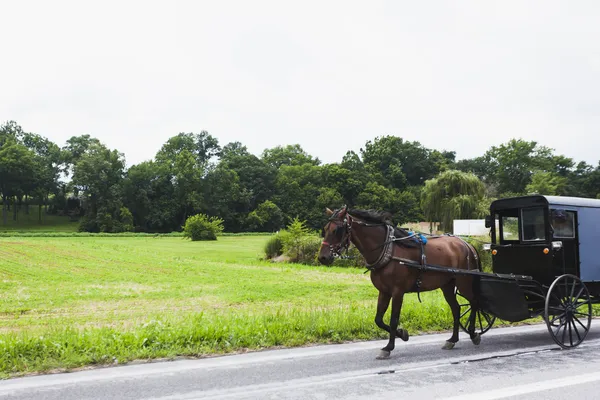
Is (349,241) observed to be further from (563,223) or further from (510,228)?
(563,223)

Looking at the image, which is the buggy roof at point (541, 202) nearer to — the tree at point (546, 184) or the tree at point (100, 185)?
the tree at point (546, 184)

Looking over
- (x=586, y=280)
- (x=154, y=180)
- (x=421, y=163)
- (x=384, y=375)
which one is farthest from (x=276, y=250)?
(x=421, y=163)

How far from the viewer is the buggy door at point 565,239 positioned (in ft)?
30.0

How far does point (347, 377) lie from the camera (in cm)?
630

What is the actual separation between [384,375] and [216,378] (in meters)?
2.03

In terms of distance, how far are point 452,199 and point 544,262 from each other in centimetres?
4510

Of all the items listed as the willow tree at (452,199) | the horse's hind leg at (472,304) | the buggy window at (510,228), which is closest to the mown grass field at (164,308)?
the horse's hind leg at (472,304)

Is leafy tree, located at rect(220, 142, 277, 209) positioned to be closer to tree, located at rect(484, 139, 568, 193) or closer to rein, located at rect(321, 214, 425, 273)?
tree, located at rect(484, 139, 568, 193)

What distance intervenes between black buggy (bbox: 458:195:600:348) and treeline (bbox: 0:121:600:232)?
77.1 m

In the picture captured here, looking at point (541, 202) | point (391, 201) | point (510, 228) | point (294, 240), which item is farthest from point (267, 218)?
point (541, 202)

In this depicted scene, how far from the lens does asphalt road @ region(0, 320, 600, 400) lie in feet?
18.3

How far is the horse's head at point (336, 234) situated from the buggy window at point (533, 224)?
3690 millimetres

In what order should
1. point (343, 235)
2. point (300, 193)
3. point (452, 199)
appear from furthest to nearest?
point (300, 193) → point (452, 199) → point (343, 235)

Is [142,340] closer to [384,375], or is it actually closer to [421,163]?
[384,375]
